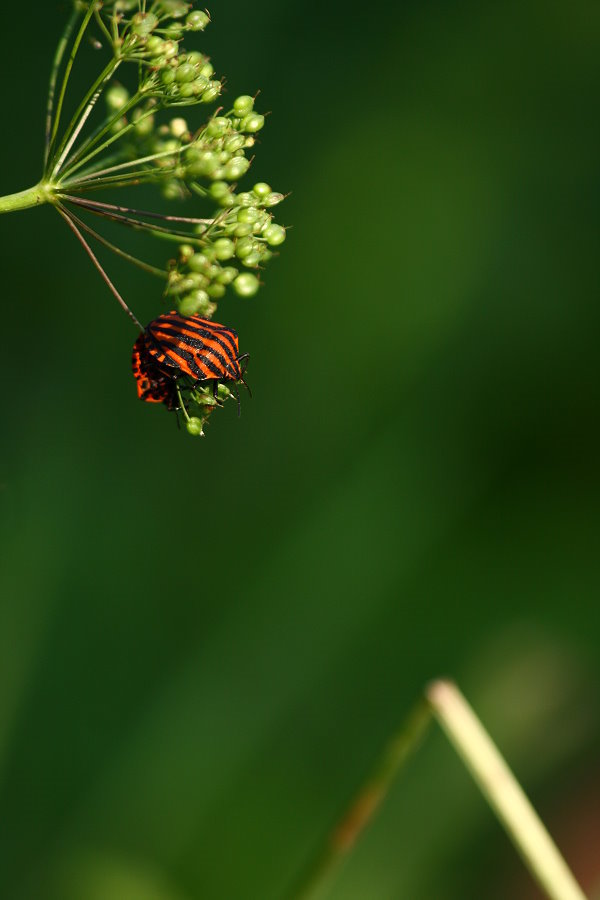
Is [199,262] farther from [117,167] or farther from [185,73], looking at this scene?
[185,73]

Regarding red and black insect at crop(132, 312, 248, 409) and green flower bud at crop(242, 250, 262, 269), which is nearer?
green flower bud at crop(242, 250, 262, 269)

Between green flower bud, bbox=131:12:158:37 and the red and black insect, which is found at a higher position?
green flower bud, bbox=131:12:158:37

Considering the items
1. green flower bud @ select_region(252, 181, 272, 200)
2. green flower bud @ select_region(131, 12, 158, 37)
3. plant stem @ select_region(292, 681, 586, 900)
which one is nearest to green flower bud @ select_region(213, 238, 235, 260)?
green flower bud @ select_region(252, 181, 272, 200)

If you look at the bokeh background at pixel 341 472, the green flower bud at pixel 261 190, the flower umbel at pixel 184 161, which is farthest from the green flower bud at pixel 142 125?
the bokeh background at pixel 341 472

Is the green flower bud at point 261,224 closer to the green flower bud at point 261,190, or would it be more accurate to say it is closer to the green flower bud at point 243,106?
the green flower bud at point 261,190

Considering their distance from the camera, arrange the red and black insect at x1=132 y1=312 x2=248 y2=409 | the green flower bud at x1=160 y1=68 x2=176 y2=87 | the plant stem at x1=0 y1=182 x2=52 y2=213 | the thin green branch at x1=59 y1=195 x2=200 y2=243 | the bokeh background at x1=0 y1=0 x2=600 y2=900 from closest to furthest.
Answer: the plant stem at x1=0 y1=182 x2=52 y2=213, the thin green branch at x1=59 y1=195 x2=200 y2=243, the green flower bud at x1=160 y1=68 x2=176 y2=87, the red and black insect at x1=132 y1=312 x2=248 y2=409, the bokeh background at x1=0 y1=0 x2=600 y2=900

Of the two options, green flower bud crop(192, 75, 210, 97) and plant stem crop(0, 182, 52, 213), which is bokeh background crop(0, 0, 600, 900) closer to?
green flower bud crop(192, 75, 210, 97)

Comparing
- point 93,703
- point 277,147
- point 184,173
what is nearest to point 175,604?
point 93,703
